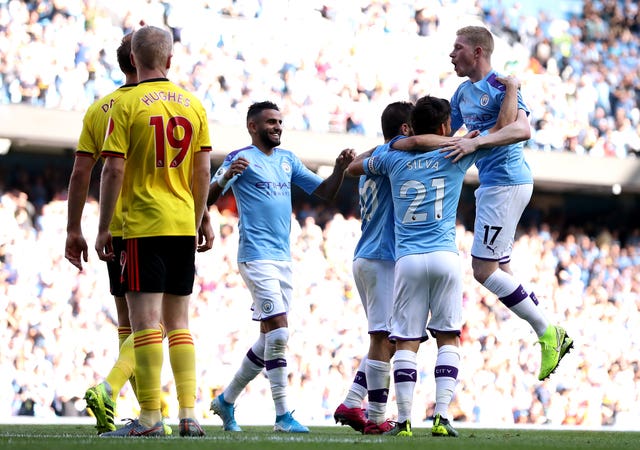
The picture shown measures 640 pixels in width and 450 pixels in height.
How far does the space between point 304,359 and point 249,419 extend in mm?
1571

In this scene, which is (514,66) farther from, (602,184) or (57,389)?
(57,389)

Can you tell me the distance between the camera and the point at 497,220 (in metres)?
8.58

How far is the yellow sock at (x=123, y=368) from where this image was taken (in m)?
7.16

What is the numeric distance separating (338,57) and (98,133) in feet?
45.3

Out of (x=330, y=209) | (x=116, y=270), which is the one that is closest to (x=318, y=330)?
(x=330, y=209)

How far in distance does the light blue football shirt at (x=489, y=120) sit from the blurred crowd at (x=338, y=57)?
10200 millimetres

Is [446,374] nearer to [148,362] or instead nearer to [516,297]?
[516,297]

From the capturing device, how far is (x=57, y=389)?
599 inches

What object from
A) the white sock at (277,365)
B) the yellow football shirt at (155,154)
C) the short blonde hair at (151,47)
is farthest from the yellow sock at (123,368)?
the short blonde hair at (151,47)


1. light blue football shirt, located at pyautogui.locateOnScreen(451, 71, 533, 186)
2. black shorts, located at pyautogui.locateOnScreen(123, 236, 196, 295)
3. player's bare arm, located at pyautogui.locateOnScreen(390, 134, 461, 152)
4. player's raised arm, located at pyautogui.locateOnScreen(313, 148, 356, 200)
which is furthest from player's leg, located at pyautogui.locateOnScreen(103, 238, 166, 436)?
light blue football shirt, located at pyautogui.locateOnScreen(451, 71, 533, 186)

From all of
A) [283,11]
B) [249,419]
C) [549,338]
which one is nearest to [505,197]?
[549,338]

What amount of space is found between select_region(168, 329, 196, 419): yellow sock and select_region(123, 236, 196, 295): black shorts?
0.25 meters

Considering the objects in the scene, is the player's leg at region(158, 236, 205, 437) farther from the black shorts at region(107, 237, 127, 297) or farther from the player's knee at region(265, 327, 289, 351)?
the player's knee at region(265, 327, 289, 351)

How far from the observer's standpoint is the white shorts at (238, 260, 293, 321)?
8320 millimetres
